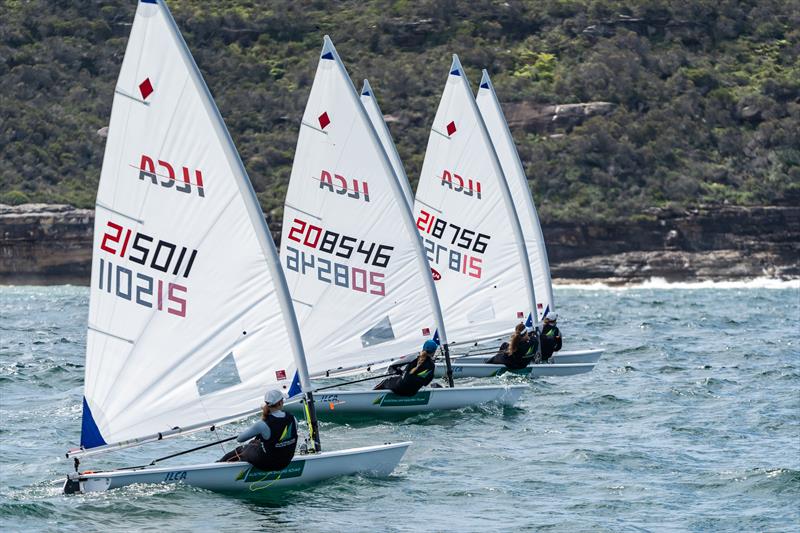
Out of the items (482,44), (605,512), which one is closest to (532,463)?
(605,512)

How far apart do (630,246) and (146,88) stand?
61921 millimetres

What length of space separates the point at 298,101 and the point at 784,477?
236 feet

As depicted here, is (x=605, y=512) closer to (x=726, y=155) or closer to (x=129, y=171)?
(x=129, y=171)

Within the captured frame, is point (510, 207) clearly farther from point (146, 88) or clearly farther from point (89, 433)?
point (89, 433)

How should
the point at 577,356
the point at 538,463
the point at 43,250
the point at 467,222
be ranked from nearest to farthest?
the point at 538,463, the point at 467,222, the point at 577,356, the point at 43,250

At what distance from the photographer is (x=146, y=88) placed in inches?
560

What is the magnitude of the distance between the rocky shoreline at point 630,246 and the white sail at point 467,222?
45237mm

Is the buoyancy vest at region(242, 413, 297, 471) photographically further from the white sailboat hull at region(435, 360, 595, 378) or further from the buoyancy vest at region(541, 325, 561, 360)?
the buoyancy vest at region(541, 325, 561, 360)

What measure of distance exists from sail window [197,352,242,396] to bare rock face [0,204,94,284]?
191ft

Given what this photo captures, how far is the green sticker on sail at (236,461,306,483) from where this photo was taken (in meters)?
14.7

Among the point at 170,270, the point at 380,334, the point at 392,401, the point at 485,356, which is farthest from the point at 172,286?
the point at 485,356

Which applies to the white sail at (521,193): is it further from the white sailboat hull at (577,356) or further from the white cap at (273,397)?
the white cap at (273,397)

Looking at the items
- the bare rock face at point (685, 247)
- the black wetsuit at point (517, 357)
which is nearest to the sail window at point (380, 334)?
the black wetsuit at point (517, 357)

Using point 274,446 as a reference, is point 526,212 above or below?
above
